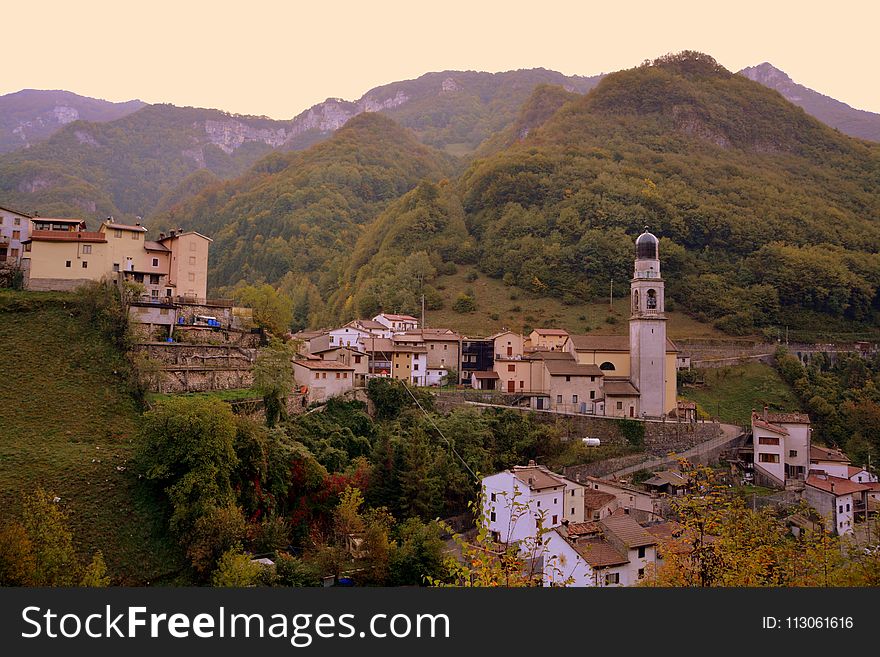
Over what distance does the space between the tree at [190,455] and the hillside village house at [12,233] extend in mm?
19272

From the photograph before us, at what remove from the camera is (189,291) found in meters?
43.9

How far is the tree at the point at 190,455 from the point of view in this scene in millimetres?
26391

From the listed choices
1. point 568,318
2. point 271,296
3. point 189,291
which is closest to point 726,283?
point 568,318

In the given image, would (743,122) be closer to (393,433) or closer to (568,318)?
(568,318)

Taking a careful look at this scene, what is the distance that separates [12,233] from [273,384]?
60.9 ft

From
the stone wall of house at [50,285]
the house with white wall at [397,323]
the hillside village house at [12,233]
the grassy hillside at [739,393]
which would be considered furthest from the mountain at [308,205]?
the stone wall of house at [50,285]

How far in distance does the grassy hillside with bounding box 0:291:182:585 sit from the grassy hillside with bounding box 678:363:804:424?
1622 inches

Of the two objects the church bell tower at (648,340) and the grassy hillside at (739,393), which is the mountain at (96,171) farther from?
the grassy hillside at (739,393)

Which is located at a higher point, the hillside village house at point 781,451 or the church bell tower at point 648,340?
the church bell tower at point 648,340

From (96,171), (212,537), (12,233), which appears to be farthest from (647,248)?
(96,171)

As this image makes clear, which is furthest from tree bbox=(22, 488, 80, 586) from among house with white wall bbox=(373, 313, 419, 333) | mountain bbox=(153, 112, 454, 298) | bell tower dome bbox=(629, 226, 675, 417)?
mountain bbox=(153, 112, 454, 298)

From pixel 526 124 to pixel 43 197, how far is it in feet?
282

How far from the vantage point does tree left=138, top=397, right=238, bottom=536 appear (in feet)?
86.6

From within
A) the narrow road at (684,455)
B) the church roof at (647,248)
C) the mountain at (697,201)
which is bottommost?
the narrow road at (684,455)
